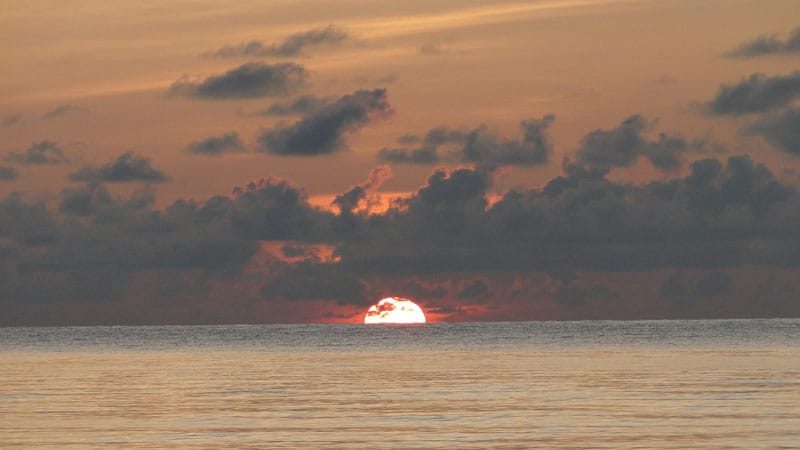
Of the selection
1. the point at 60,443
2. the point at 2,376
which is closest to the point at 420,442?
the point at 60,443

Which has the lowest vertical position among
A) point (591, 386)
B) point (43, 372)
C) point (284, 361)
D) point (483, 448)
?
point (483, 448)

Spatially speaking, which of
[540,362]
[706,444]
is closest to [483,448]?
[706,444]

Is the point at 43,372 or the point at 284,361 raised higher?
the point at 284,361

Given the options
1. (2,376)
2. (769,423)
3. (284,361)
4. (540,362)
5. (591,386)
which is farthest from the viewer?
(284,361)

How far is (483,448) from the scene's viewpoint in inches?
1642

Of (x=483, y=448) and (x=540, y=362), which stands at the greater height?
(x=540, y=362)

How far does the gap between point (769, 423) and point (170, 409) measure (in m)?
24.4

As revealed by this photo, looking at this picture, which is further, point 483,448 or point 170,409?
point 170,409

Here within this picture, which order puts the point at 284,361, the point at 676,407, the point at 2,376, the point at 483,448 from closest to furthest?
the point at 483,448
the point at 676,407
the point at 2,376
the point at 284,361

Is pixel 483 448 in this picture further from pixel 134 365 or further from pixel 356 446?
pixel 134 365

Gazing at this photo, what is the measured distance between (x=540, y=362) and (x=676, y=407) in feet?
164

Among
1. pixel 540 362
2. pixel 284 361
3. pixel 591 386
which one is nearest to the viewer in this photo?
pixel 591 386

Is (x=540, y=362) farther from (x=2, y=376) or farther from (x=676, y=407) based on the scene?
(x=676, y=407)

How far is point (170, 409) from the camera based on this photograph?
187 feet
